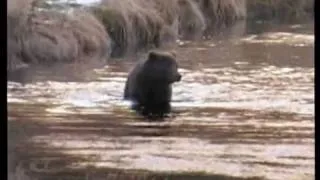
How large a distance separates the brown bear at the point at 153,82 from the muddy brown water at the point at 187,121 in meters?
0.08

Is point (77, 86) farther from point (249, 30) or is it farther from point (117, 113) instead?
point (249, 30)

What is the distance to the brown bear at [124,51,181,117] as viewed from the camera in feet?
13.5

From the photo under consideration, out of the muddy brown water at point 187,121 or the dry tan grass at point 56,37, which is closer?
the muddy brown water at point 187,121

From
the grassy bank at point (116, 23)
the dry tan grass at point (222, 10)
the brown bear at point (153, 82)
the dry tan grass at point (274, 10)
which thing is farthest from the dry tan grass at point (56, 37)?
the dry tan grass at point (222, 10)

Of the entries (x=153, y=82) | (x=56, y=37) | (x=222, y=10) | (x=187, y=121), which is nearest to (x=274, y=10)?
(x=222, y=10)

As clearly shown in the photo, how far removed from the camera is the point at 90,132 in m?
3.29

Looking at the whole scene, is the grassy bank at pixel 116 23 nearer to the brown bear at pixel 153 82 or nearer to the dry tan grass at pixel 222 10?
the dry tan grass at pixel 222 10

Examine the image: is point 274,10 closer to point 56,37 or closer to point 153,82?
point 56,37

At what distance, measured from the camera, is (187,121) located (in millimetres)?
3557

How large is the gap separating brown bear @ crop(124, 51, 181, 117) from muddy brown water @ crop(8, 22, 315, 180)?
0.25 ft

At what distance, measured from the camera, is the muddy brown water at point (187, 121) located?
2.71 meters

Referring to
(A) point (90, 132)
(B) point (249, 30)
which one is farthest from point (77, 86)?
(B) point (249, 30)

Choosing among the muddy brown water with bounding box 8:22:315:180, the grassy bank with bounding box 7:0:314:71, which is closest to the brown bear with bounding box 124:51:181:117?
the muddy brown water with bounding box 8:22:315:180
